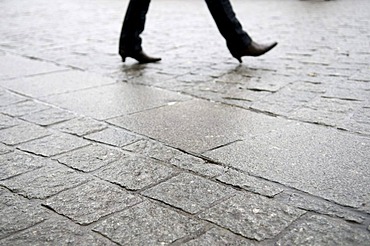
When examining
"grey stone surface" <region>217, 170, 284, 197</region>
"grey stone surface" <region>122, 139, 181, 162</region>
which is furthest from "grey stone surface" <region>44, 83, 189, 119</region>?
"grey stone surface" <region>217, 170, 284, 197</region>

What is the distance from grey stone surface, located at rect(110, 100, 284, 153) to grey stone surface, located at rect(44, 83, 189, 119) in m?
0.15

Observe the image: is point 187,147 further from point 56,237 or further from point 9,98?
point 9,98

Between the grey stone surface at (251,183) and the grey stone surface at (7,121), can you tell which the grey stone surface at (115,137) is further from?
the grey stone surface at (251,183)

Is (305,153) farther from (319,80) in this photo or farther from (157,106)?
(319,80)

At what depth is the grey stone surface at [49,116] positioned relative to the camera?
3.17 metres

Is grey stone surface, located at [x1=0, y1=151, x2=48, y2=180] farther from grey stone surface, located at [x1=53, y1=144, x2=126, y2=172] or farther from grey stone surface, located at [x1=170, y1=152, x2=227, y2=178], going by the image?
grey stone surface, located at [x1=170, y1=152, x2=227, y2=178]

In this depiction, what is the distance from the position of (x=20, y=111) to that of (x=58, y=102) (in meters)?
0.30

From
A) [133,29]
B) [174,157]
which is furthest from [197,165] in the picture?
[133,29]

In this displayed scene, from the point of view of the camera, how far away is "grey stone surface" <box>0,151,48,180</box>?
93.9 inches

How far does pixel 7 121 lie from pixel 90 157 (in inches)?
36.3

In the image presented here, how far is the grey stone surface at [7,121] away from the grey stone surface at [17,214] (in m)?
1.05

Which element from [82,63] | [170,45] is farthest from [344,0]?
[82,63]

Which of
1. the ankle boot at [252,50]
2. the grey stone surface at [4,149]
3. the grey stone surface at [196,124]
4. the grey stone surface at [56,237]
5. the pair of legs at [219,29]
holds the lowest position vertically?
the grey stone surface at [196,124]

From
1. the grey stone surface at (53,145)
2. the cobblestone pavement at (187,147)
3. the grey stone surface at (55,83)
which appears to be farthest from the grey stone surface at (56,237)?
the grey stone surface at (55,83)
